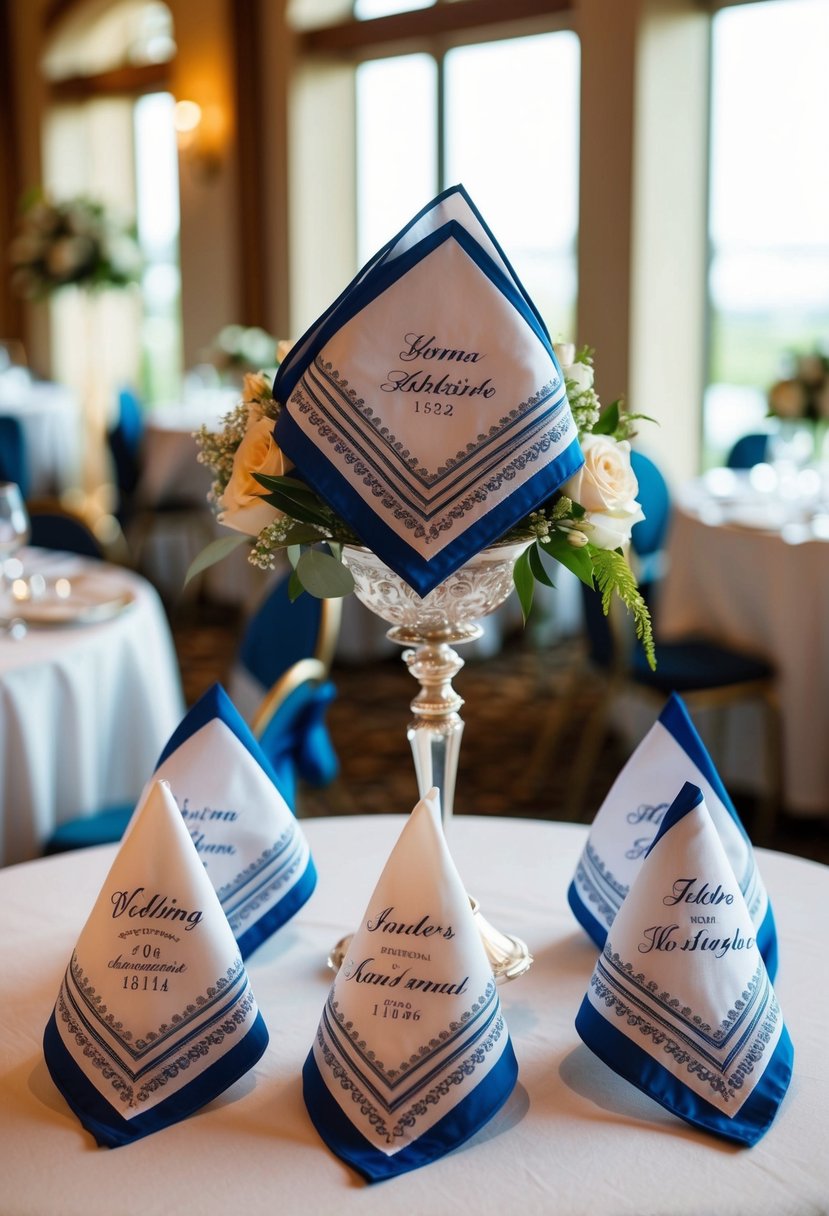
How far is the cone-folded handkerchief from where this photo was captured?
130cm

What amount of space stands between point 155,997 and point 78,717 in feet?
5.23

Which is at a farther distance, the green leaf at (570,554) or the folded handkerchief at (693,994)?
the green leaf at (570,554)

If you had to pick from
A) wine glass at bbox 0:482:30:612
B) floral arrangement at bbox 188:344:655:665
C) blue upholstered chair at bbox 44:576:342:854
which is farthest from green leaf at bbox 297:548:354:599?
wine glass at bbox 0:482:30:612

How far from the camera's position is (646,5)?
5531 millimetres

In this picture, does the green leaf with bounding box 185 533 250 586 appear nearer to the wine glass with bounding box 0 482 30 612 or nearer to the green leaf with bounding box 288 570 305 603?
the green leaf with bounding box 288 570 305 603

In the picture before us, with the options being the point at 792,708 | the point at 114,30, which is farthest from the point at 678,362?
the point at 114,30

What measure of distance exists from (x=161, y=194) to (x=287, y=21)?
Result: 2507 millimetres

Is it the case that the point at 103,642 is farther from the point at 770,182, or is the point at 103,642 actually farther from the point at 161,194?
the point at 161,194

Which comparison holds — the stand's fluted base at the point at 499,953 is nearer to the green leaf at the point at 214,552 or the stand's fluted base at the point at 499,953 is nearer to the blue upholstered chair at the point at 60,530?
the green leaf at the point at 214,552

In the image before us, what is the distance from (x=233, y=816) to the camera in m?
1.30

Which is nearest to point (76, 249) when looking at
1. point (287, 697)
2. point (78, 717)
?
point (78, 717)

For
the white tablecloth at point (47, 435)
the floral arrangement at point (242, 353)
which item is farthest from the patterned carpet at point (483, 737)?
the white tablecloth at point (47, 435)

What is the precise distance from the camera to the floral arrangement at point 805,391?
405 cm

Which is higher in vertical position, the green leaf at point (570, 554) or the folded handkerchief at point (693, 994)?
the green leaf at point (570, 554)
